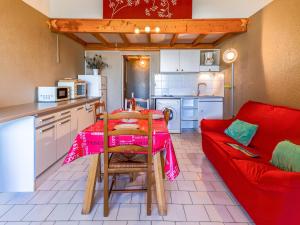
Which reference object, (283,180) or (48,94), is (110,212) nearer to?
(283,180)

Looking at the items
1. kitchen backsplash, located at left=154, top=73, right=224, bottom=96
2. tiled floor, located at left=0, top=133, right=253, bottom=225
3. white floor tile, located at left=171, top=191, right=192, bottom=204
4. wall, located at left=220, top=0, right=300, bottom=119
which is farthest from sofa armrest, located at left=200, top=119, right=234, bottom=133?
kitchen backsplash, located at left=154, top=73, right=224, bottom=96

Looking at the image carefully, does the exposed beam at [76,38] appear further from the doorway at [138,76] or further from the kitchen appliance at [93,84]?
the doorway at [138,76]

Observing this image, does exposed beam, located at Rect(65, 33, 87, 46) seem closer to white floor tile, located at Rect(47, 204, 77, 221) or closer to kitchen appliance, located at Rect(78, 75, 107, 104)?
kitchen appliance, located at Rect(78, 75, 107, 104)

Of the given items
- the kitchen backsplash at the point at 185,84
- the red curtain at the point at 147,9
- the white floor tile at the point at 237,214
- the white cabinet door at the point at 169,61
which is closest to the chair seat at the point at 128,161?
the white floor tile at the point at 237,214

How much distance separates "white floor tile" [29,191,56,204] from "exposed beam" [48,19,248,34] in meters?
2.87

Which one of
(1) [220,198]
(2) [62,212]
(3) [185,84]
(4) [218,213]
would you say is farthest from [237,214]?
(3) [185,84]

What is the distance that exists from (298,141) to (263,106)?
3.44ft

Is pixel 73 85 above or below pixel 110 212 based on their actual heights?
above

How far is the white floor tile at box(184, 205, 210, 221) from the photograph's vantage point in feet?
7.02

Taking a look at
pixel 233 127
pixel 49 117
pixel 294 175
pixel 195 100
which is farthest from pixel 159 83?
pixel 294 175

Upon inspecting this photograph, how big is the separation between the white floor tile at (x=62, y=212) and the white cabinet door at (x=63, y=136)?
1167mm

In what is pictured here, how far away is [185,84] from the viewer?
6645mm

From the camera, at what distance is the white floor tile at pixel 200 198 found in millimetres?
2451

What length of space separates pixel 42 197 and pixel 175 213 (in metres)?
1.38
